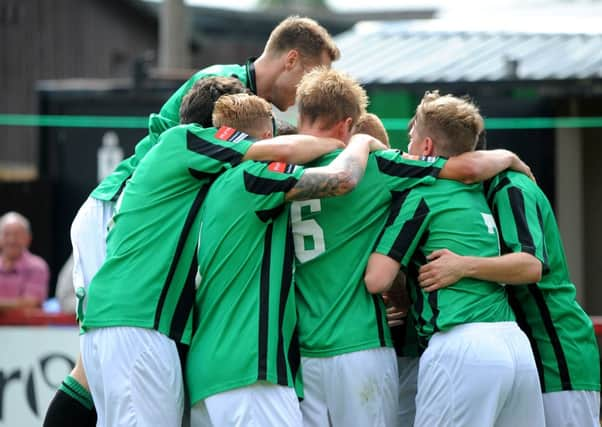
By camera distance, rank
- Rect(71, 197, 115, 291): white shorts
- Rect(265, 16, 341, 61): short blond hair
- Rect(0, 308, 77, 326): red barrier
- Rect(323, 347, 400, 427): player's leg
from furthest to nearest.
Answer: Rect(0, 308, 77, 326): red barrier, Rect(265, 16, 341, 61): short blond hair, Rect(71, 197, 115, 291): white shorts, Rect(323, 347, 400, 427): player's leg

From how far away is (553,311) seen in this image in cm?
520

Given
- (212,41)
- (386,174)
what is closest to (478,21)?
(212,41)

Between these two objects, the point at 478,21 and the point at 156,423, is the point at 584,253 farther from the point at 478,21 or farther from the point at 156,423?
the point at 156,423

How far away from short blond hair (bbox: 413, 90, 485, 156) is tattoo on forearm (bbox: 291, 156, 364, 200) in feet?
1.95

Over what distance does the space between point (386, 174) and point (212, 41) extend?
Result: 20.7 metres

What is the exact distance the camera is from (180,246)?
482cm

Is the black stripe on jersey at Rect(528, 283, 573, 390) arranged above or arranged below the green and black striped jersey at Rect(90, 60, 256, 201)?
below

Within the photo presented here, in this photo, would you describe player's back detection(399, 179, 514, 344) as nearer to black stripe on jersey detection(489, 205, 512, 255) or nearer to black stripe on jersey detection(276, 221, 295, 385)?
black stripe on jersey detection(489, 205, 512, 255)

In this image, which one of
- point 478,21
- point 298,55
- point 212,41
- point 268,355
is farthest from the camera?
point 212,41

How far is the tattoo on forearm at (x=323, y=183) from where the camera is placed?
15.3 feet

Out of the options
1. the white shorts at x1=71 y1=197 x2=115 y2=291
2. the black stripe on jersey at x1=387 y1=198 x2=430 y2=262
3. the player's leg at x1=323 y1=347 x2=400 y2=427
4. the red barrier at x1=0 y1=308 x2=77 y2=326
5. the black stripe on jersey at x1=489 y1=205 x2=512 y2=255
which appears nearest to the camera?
the player's leg at x1=323 y1=347 x2=400 y2=427

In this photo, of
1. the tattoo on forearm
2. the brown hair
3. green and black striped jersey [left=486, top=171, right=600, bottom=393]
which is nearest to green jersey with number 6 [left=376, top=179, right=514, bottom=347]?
green and black striped jersey [left=486, top=171, right=600, bottom=393]

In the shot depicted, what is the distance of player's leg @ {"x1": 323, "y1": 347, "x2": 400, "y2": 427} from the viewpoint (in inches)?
188

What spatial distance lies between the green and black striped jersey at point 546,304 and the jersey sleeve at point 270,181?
3.21 feet
